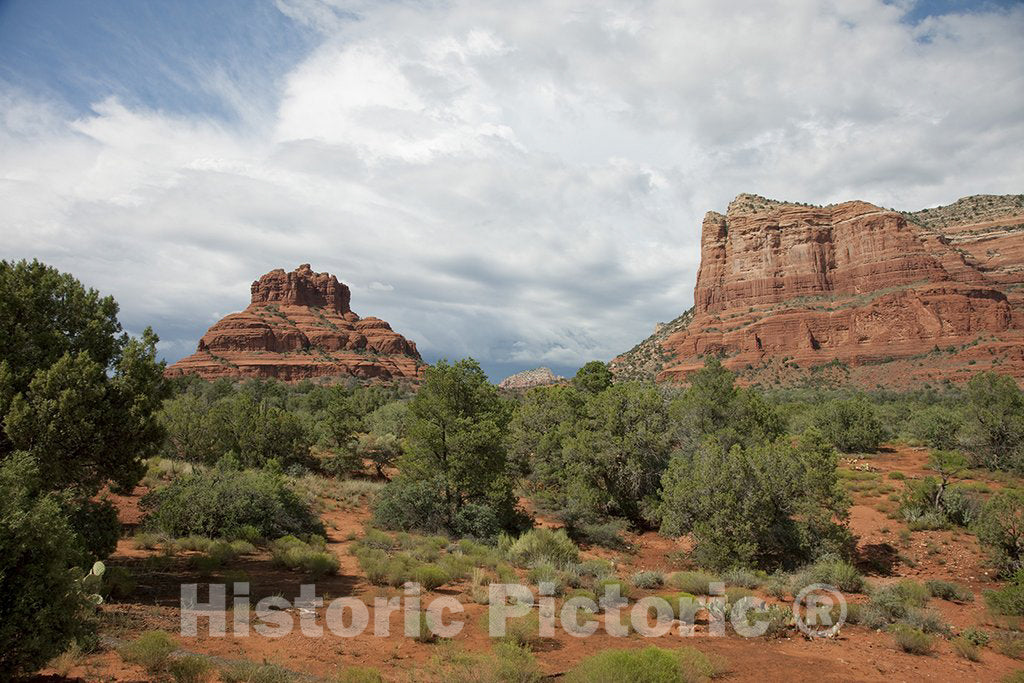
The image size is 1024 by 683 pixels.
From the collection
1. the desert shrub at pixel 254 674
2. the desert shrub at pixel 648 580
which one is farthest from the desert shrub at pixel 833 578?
the desert shrub at pixel 254 674

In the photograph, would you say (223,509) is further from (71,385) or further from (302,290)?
(302,290)

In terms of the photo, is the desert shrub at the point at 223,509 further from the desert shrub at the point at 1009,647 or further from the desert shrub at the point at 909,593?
the desert shrub at the point at 1009,647

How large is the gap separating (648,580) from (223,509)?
13.0 metres

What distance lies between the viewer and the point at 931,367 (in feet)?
303

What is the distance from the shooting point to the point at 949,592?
48.2 feet

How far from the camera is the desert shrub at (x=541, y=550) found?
16594 mm

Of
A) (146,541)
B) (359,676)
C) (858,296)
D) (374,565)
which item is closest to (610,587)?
(374,565)

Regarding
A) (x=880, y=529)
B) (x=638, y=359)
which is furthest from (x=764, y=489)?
(x=638, y=359)

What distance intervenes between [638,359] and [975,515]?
12126 cm

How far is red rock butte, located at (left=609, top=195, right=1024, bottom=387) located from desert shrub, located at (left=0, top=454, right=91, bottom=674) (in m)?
110

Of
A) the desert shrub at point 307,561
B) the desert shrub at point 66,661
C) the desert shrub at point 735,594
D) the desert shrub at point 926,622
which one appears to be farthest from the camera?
the desert shrub at point 307,561

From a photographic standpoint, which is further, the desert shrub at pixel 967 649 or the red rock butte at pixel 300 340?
the red rock butte at pixel 300 340

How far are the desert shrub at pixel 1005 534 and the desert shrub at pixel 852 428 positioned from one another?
19683 millimetres

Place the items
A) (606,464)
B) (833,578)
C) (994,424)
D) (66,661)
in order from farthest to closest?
(994,424) < (606,464) < (833,578) < (66,661)
